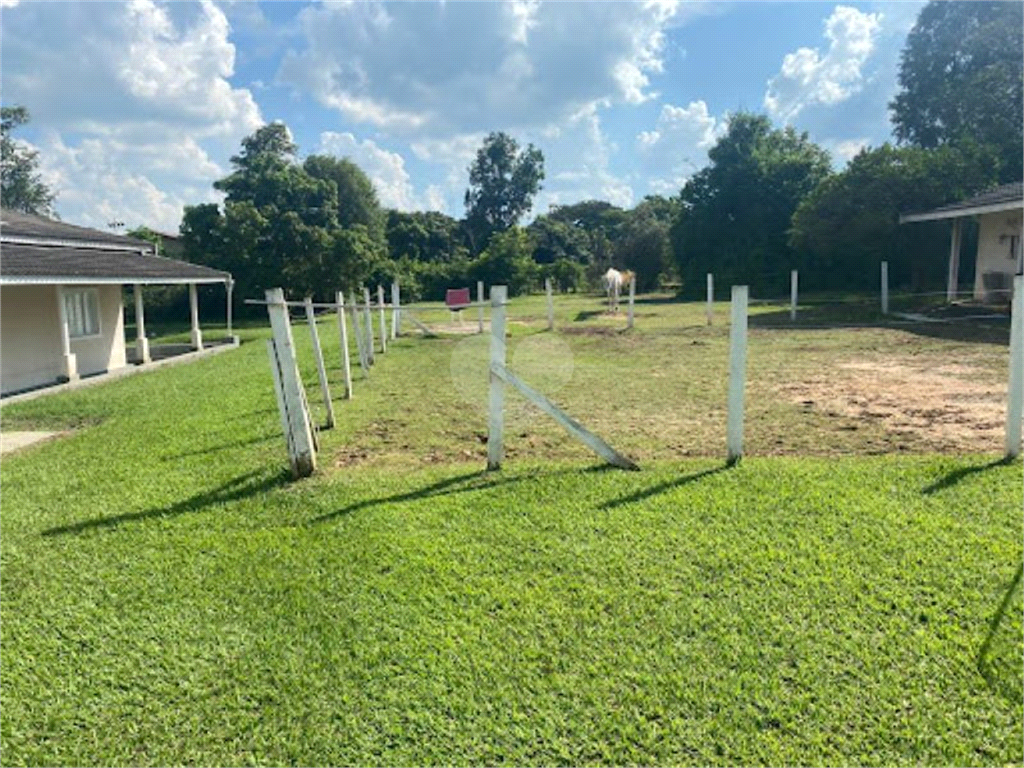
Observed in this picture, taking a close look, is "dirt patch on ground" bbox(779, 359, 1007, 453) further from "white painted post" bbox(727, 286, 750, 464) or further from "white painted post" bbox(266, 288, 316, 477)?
"white painted post" bbox(266, 288, 316, 477)

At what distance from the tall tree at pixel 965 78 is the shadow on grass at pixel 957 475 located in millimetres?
30432

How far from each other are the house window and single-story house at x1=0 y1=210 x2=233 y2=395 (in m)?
0.02

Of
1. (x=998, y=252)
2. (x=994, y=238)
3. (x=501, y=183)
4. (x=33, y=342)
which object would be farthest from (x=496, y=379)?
(x=501, y=183)

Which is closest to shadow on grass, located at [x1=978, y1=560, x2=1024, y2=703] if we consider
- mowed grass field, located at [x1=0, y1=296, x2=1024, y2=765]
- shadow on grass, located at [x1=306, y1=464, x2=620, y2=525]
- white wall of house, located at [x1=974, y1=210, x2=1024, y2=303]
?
mowed grass field, located at [x1=0, y1=296, x2=1024, y2=765]

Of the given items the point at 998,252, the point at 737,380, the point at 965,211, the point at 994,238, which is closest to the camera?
the point at 737,380

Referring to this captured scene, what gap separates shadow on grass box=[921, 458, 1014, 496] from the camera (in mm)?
4444

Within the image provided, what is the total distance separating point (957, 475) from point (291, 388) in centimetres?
469

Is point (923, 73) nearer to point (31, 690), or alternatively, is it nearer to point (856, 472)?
point (856, 472)

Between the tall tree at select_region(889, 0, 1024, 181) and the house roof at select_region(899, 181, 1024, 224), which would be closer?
the house roof at select_region(899, 181, 1024, 224)

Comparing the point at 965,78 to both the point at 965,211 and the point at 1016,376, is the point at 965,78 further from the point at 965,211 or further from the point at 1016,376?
the point at 1016,376

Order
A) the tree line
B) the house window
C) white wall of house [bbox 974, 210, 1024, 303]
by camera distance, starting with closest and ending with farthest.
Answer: the house window < white wall of house [bbox 974, 210, 1024, 303] < the tree line

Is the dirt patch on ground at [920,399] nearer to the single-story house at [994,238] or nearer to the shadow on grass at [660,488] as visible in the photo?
the shadow on grass at [660,488]

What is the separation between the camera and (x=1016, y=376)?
4926 mm

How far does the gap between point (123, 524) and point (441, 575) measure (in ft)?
7.91
